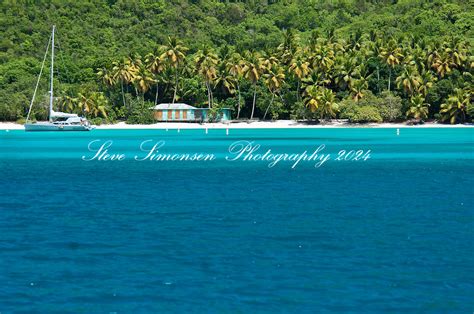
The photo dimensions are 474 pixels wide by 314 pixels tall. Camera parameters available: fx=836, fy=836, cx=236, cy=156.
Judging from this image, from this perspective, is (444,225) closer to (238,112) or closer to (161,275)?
(161,275)

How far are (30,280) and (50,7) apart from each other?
153545mm

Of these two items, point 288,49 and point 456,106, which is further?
point 288,49

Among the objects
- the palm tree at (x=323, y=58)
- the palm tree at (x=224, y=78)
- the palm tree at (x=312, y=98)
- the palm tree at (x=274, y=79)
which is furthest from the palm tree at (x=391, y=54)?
the palm tree at (x=224, y=78)

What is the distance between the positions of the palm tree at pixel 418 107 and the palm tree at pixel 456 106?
6.95 feet

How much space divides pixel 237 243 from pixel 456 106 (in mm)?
87179

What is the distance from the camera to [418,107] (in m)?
106

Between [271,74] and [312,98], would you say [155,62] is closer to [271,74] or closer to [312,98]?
[271,74]

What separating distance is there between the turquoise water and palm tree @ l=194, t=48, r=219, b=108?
230 feet

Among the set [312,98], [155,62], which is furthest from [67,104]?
[312,98]

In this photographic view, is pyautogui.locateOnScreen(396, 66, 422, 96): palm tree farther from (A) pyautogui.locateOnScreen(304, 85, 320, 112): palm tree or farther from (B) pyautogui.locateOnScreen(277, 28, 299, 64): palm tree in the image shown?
(B) pyautogui.locateOnScreen(277, 28, 299, 64): palm tree

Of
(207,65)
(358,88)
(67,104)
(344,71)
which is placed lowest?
(67,104)

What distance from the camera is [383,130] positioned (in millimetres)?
107562

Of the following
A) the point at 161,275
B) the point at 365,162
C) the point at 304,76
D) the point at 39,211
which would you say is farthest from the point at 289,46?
the point at 161,275

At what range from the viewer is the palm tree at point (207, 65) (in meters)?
113
